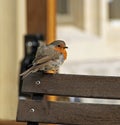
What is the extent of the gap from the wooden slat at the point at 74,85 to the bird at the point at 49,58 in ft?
0.10

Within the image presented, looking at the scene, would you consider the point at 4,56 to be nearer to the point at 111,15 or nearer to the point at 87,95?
the point at 87,95

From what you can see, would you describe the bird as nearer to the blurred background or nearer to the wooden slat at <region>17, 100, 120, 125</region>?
the wooden slat at <region>17, 100, 120, 125</region>

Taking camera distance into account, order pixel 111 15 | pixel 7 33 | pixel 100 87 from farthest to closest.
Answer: pixel 111 15, pixel 7 33, pixel 100 87

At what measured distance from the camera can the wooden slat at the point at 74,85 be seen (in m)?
1.51

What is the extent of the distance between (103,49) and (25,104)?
A: 5385 mm

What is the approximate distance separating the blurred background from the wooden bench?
4.81 ft

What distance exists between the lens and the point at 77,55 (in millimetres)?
6191

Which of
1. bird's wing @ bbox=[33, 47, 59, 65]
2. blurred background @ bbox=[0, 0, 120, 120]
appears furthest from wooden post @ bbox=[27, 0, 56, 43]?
bird's wing @ bbox=[33, 47, 59, 65]

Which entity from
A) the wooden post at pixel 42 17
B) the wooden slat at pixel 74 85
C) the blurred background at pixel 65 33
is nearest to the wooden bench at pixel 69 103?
the wooden slat at pixel 74 85

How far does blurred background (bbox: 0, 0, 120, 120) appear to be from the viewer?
330cm

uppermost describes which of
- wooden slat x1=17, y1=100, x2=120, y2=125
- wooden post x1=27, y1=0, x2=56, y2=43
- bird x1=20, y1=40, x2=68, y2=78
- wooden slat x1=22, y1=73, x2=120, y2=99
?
wooden post x1=27, y1=0, x2=56, y2=43

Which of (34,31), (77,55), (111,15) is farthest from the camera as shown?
(111,15)

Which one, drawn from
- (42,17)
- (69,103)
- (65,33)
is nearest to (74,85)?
(69,103)

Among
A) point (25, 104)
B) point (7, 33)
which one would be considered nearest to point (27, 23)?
point (7, 33)
